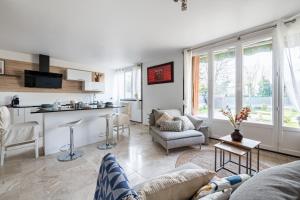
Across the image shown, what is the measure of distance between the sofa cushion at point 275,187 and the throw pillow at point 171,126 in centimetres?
251

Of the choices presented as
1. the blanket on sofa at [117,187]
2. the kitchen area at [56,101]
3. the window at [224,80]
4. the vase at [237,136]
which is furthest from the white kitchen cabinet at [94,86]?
the blanket on sofa at [117,187]

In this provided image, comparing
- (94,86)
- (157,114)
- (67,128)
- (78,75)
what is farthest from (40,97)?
(157,114)

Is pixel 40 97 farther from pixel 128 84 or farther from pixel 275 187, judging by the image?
pixel 275 187

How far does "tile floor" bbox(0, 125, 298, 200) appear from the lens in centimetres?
179

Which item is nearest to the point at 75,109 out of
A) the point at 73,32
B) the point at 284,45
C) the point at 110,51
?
the point at 73,32

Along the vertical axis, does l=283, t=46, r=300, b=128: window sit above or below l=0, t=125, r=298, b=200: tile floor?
above

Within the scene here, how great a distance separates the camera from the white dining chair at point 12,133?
239 centimetres

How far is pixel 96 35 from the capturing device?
321 centimetres

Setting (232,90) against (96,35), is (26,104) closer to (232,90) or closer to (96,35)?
(96,35)

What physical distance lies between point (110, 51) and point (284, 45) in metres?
4.16

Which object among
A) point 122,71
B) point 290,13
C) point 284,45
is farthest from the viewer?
point 122,71

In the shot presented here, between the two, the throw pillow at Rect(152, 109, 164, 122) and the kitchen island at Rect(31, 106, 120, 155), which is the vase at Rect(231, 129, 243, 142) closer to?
the throw pillow at Rect(152, 109, 164, 122)

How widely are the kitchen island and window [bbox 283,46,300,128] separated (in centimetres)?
391

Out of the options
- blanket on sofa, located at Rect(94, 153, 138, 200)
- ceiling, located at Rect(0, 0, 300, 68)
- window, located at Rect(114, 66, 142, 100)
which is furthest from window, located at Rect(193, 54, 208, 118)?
blanket on sofa, located at Rect(94, 153, 138, 200)
